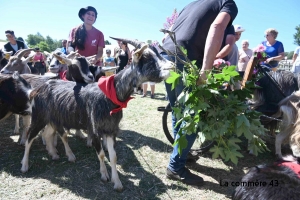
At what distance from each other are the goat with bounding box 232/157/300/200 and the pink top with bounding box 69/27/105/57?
11.8 ft

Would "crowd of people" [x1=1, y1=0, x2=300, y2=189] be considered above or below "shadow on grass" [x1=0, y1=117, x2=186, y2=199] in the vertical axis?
above

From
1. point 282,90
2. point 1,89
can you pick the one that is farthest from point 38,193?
point 282,90

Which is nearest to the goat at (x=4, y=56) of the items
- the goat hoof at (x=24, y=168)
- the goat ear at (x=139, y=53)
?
the goat hoof at (x=24, y=168)

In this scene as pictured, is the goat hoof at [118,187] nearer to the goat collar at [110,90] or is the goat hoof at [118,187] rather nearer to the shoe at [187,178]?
the shoe at [187,178]

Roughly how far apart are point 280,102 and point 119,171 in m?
2.56

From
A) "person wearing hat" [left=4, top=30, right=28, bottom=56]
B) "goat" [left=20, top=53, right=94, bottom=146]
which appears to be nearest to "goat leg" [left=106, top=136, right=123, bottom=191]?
"goat" [left=20, top=53, right=94, bottom=146]

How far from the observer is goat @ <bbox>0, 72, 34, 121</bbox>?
3568 mm

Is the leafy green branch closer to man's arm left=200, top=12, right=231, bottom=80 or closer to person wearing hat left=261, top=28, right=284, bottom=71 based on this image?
man's arm left=200, top=12, right=231, bottom=80

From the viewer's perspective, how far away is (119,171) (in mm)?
3289

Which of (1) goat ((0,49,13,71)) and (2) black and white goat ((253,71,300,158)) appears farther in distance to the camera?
(1) goat ((0,49,13,71))

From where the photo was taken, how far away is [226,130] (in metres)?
1.91

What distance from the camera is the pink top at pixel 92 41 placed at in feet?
14.7

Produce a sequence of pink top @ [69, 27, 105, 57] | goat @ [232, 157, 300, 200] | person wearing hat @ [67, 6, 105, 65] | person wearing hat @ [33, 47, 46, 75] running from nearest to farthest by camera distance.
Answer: goat @ [232, 157, 300, 200] < person wearing hat @ [67, 6, 105, 65] < pink top @ [69, 27, 105, 57] < person wearing hat @ [33, 47, 46, 75]

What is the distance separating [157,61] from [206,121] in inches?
37.4
